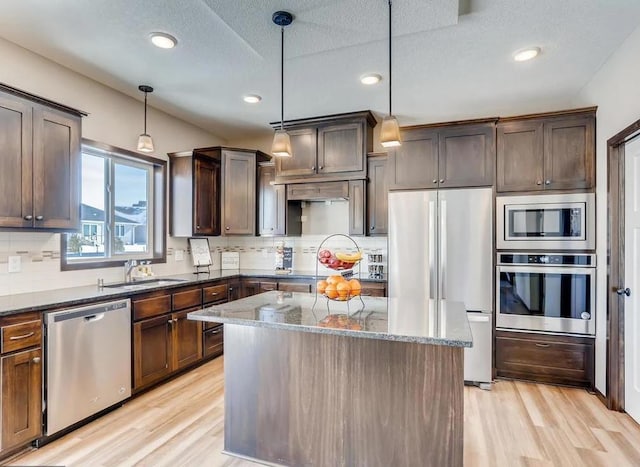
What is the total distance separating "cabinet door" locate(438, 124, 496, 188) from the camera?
339 centimetres

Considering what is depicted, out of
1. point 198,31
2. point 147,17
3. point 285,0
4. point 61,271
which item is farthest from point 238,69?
point 61,271

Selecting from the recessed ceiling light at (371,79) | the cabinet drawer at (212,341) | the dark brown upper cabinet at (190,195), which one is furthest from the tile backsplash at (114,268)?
the recessed ceiling light at (371,79)

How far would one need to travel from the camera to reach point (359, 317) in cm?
191

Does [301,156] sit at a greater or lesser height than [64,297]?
greater

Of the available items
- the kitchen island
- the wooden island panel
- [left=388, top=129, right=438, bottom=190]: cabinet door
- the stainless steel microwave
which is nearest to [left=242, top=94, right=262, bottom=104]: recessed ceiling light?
[left=388, top=129, right=438, bottom=190]: cabinet door

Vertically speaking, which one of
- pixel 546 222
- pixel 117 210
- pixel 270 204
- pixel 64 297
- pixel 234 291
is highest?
pixel 270 204

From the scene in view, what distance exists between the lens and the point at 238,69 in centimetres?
301

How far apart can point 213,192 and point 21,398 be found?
8.75 ft

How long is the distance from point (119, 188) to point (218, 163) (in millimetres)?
1153

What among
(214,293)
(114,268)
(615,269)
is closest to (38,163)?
(114,268)

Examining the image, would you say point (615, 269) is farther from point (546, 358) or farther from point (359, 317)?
point (359, 317)

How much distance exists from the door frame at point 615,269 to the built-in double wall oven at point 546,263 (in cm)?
28

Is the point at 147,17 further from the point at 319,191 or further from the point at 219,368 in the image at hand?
the point at 219,368

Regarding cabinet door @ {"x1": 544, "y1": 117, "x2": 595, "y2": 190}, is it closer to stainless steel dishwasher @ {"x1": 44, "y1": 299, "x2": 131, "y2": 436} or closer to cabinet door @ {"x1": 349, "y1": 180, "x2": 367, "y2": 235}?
cabinet door @ {"x1": 349, "y1": 180, "x2": 367, "y2": 235}
